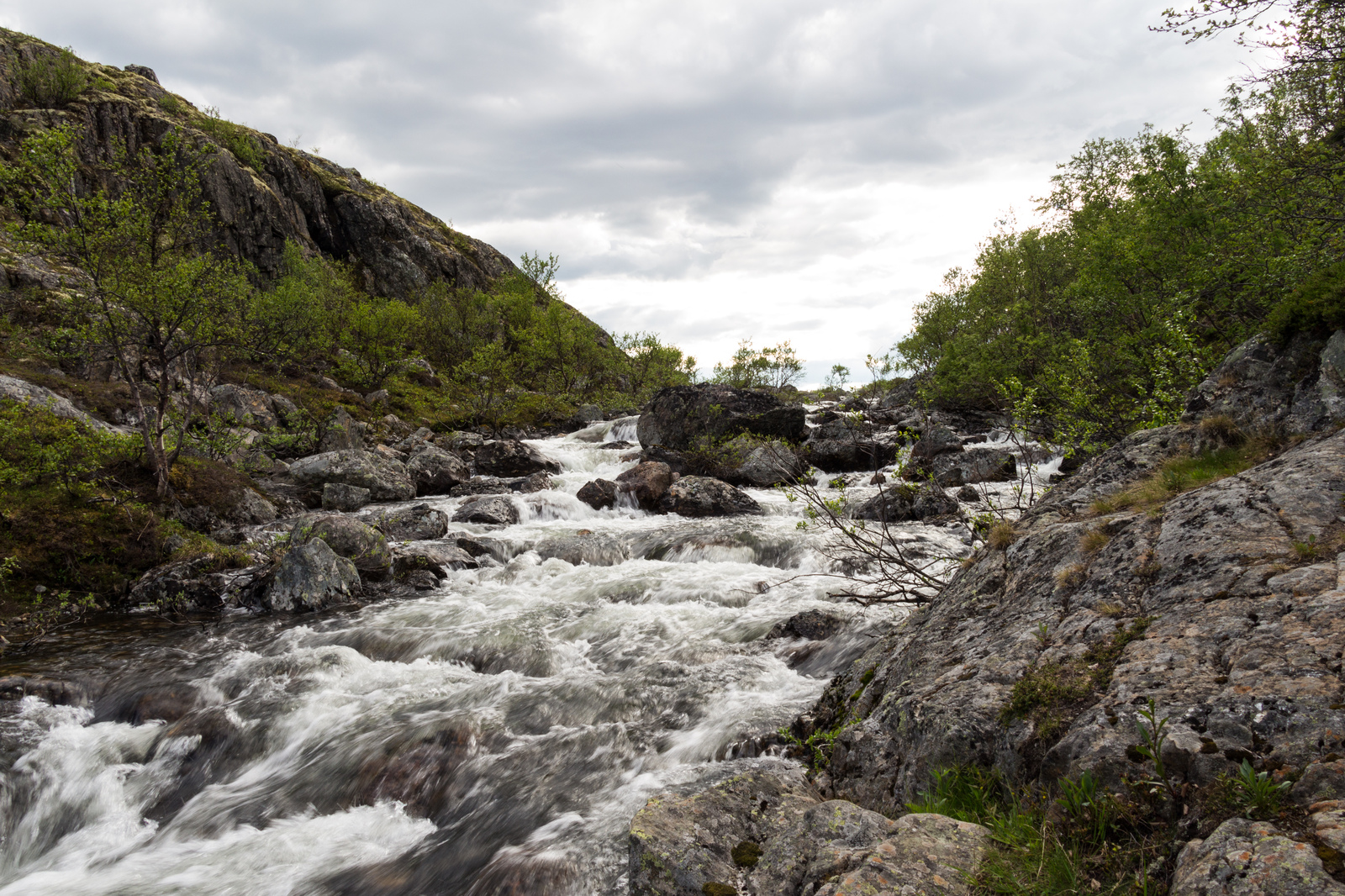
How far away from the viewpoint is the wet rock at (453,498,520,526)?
22938 mm

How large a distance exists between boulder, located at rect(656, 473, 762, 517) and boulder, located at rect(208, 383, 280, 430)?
2094 centimetres

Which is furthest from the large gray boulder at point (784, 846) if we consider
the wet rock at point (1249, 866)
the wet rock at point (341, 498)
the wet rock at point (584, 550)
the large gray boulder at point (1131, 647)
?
the wet rock at point (341, 498)

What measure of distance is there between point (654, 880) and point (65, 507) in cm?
1865

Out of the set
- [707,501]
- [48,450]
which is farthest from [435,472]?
[48,450]

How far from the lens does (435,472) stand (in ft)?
92.7

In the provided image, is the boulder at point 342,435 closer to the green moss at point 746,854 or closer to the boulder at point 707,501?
the boulder at point 707,501

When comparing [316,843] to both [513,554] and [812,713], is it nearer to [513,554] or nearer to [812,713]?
[812,713]

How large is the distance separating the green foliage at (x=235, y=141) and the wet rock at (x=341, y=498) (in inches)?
2984

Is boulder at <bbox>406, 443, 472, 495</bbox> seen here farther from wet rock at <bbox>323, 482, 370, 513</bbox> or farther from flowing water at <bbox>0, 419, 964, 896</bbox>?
flowing water at <bbox>0, 419, 964, 896</bbox>

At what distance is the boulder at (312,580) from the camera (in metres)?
14.4

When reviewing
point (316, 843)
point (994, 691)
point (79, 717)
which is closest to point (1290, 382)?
point (994, 691)

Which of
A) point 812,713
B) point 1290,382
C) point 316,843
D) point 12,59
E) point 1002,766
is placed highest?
Result: point 12,59

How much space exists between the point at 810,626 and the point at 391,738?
7380 mm

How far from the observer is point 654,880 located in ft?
14.1
